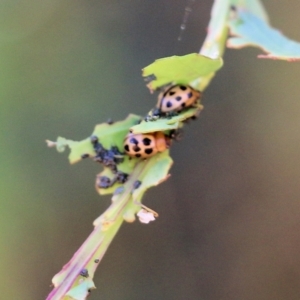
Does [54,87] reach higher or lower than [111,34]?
lower

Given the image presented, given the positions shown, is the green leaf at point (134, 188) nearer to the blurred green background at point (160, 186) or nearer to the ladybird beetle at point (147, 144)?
the ladybird beetle at point (147, 144)

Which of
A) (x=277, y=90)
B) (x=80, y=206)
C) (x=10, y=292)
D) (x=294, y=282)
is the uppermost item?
(x=277, y=90)

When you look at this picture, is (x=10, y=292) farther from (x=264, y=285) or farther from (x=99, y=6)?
(x=99, y=6)

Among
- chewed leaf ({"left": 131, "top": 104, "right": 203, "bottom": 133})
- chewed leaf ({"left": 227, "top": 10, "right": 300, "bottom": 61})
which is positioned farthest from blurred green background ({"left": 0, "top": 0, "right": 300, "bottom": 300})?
chewed leaf ({"left": 131, "top": 104, "right": 203, "bottom": 133})

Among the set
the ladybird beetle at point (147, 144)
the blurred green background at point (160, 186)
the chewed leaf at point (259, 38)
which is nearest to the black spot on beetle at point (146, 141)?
the ladybird beetle at point (147, 144)

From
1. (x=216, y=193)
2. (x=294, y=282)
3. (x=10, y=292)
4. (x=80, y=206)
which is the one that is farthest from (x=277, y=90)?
(x=10, y=292)
